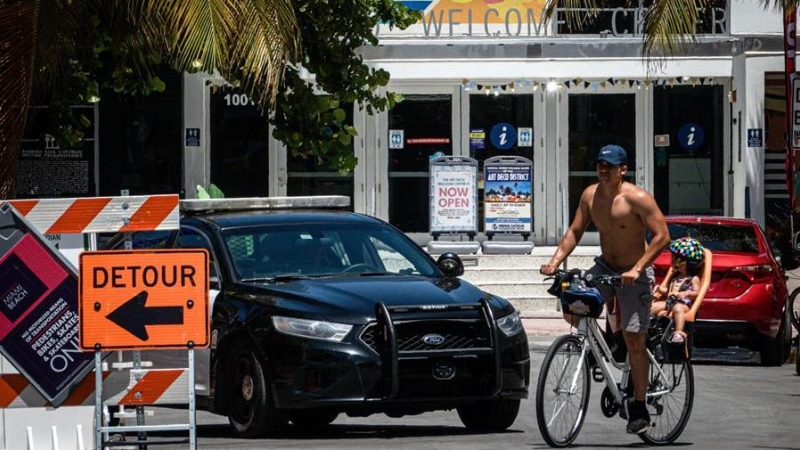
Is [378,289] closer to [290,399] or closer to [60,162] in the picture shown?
[290,399]

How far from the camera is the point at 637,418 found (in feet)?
35.6

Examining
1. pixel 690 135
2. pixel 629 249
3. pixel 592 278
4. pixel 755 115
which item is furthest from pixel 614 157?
pixel 690 135

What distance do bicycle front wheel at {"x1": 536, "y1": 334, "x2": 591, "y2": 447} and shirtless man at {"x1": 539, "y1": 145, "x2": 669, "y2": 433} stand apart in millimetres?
387

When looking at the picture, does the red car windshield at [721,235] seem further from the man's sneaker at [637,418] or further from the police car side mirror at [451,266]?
the man's sneaker at [637,418]

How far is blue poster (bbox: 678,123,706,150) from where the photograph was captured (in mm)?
26906

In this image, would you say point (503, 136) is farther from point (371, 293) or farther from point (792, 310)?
point (371, 293)

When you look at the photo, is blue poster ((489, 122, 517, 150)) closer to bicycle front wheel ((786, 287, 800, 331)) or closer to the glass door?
the glass door

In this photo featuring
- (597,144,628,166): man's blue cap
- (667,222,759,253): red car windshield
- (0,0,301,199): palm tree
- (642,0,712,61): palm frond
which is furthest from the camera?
(667,222,759,253): red car windshield

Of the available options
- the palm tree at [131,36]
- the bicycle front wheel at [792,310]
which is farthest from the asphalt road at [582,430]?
the palm tree at [131,36]

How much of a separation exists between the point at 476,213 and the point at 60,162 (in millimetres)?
6501

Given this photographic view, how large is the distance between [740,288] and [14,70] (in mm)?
7781

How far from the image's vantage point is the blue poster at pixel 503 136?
26.9 m

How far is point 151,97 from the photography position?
26672 millimetres

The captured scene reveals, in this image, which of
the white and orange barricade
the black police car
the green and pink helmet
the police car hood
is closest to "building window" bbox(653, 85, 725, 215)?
the green and pink helmet
